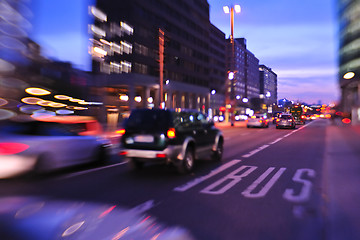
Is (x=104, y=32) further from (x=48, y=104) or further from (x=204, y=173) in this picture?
(x=204, y=173)

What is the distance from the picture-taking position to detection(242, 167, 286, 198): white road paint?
5.63m

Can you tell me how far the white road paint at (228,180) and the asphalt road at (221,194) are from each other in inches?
0.6

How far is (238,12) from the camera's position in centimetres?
3525

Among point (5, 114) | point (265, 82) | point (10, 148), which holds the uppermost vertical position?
point (265, 82)

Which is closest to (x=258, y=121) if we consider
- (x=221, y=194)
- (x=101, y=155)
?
(x=101, y=155)

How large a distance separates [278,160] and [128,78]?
35.6 meters

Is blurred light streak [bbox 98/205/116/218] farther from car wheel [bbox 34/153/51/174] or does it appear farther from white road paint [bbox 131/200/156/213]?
car wheel [bbox 34/153/51/174]

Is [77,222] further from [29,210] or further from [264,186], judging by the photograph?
[264,186]

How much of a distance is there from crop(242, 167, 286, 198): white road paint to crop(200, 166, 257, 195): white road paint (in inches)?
15.7

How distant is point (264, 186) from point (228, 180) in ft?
2.91

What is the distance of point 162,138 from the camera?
22.9ft

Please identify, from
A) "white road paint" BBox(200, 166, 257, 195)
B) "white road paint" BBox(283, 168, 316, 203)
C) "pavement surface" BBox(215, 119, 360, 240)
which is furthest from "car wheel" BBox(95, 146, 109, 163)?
"pavement surface" BBox(215, 119, 360, 240)

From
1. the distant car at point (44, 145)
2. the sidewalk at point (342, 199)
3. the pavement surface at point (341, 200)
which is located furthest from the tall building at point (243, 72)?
the distant car at point (44, 145)

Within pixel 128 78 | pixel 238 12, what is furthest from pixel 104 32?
pixel 238 12
